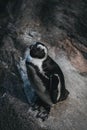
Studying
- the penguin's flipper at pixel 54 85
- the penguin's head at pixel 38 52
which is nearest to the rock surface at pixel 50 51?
the penguin's flipper at pixel 54 85

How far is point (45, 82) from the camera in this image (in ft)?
8.13

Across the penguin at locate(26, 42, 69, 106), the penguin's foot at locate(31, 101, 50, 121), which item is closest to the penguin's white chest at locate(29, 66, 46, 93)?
the penguin at locate(26, 42, 69, 106)

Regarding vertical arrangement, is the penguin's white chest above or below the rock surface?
above

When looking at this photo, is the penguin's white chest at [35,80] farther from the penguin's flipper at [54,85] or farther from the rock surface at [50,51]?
the rock surface at [50,51]

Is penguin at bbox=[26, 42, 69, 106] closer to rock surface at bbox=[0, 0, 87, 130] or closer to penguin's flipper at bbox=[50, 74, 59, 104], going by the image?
penguin's flipper at bbox=[50, 74, 59, 104]

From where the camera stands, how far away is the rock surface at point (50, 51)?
2635mm

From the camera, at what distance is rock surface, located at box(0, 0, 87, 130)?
2635mm

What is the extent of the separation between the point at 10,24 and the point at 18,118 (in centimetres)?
83

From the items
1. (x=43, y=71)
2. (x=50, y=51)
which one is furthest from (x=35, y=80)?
(x=50, y=51)

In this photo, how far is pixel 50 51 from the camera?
2.97 meters

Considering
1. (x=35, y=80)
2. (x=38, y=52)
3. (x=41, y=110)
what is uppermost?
(x=38, y=52)

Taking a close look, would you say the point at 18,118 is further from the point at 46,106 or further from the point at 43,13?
the point at 43,13

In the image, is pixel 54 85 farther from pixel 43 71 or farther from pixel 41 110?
pixel 41 110

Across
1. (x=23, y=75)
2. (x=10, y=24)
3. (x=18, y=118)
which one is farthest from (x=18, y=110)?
(x=10, y=24)
